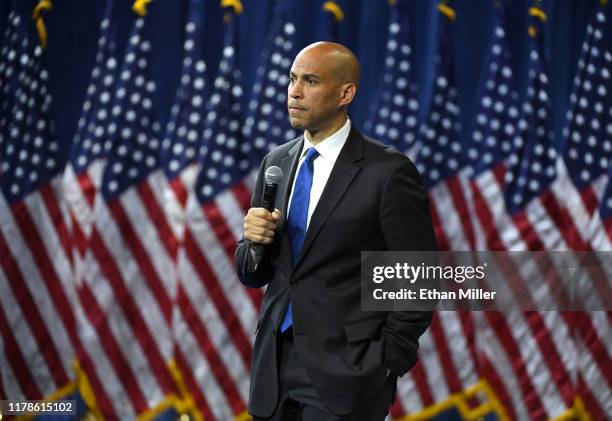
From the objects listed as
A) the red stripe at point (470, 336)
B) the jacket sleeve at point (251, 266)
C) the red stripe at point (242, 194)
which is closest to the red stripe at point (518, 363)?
the red stripe at point (470, 336)

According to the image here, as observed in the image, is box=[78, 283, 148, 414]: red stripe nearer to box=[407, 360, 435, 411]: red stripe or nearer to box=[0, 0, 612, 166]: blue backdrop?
box=[0, 0, 612, 166]: blue backdrop

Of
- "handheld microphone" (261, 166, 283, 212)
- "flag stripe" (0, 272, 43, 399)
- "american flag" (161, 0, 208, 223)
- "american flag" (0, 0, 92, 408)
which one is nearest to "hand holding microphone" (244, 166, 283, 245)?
"handheld microphone" (261, 166, 283, 212)

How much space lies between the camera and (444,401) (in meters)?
4.45

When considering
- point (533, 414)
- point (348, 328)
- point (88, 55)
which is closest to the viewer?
point (348, 328)

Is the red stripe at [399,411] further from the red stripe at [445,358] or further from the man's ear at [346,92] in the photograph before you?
the man's ear at [346,92]

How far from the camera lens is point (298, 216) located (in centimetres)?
219

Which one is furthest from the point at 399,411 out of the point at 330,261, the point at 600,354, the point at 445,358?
the point at 330,261

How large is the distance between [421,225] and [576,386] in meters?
2.75

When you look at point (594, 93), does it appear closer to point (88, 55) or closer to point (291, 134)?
point (291, 134)

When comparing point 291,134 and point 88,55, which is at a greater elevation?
point 88,55

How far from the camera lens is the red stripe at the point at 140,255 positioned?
4465 millimetres

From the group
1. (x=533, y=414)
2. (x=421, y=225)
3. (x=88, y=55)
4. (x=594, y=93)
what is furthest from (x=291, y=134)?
(x=421, y=225)

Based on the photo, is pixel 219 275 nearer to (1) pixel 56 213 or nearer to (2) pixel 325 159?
(1) pixel 56 213

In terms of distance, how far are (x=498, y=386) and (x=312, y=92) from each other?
281cm
